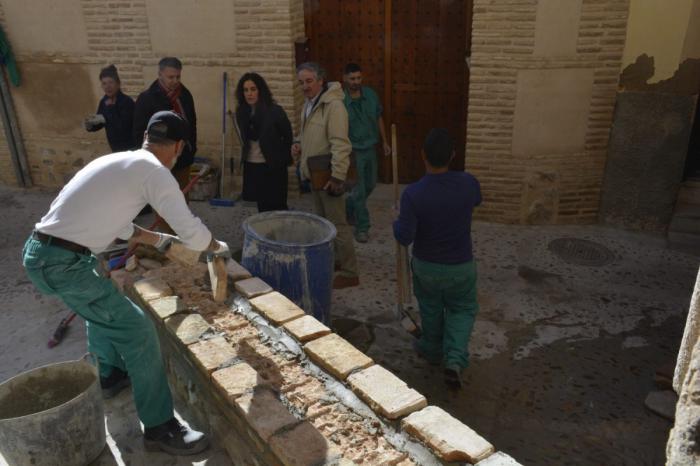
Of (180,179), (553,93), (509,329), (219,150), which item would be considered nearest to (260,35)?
(219,150)

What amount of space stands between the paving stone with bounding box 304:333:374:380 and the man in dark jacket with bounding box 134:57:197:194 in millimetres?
3085

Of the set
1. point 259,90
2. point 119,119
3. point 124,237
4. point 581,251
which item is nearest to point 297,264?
point 124,237

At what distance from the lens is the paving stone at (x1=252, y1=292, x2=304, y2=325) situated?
364 cm

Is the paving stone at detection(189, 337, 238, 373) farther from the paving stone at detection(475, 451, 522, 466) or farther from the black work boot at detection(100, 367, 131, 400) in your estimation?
the paving stone at detection(475, 451, 522, 466)

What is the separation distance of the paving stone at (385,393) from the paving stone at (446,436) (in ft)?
0.16

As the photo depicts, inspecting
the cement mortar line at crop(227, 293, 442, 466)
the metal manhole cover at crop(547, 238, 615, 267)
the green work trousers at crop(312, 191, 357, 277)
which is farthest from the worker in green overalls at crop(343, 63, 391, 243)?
the cement mortar line at crop(227, 293, 442, 466)

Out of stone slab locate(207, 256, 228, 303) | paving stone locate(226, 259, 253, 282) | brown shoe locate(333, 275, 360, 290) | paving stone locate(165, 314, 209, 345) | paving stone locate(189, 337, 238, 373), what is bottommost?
brown shoe locate(333, 275, 360, 290)

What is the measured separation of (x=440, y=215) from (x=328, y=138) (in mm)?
1692

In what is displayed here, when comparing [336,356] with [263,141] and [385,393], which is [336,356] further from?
[263,141]

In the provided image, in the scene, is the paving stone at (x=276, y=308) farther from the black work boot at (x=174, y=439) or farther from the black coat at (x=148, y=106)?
the black coat at (x=148, y=106)

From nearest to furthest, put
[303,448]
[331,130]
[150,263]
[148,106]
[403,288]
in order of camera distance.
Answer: [303,448]
[150,263]
[403,288]
[331,130]
[148,106]

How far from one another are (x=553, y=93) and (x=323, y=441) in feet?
16.9

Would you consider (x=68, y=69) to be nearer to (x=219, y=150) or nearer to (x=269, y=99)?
(x=219, y=150)

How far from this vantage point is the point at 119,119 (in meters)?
6.59
